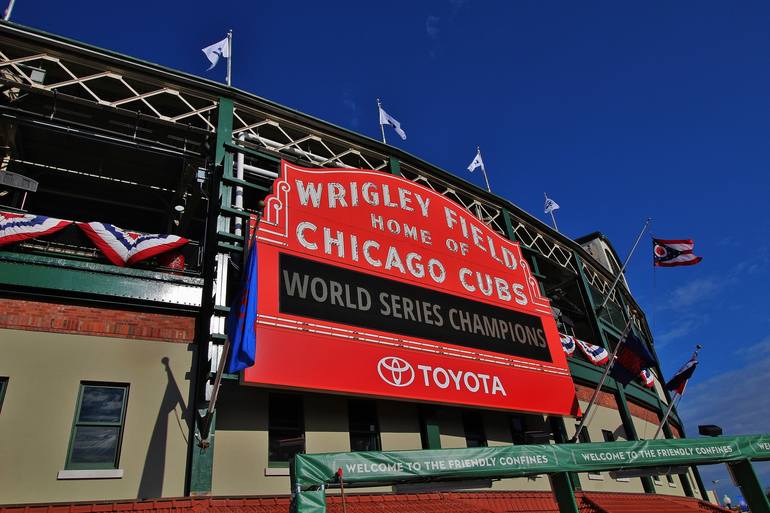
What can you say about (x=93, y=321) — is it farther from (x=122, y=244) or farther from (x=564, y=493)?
(x=564, y=493)

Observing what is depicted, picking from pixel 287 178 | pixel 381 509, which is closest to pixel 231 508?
pixel 381 509

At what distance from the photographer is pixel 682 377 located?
20047 millimetres

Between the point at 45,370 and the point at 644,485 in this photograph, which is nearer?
the point at 45,370

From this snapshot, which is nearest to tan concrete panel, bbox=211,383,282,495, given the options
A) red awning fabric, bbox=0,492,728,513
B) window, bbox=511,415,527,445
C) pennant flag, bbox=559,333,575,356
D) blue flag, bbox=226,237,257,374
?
red awning fabric, bbox=0,492,728,513

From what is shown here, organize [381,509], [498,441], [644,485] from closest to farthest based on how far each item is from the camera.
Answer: [381,509]
[498,441]
[644,485]

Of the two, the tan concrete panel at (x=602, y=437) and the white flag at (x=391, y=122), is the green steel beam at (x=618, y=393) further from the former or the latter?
the white flag at (x=391, y=122)

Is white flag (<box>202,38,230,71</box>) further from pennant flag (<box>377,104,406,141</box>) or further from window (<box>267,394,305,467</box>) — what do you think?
window (<box>267,394,305,467</box>)

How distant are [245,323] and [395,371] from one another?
4002mm

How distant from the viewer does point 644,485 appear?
19.0 metres

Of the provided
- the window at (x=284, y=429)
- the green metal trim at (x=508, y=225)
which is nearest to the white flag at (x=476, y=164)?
the green metal trim at (x=508, y=225)

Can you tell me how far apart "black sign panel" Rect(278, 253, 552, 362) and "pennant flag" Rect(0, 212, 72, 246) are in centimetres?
434

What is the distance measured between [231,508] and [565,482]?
5.43 metres

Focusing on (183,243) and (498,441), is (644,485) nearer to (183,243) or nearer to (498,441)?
(498,441)

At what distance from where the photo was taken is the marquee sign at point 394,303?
11039 mm
